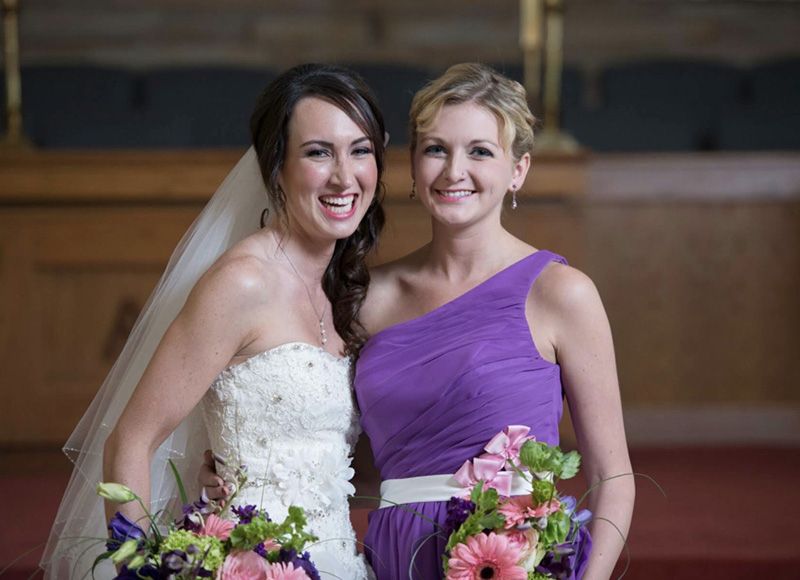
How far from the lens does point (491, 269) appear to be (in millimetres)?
2387

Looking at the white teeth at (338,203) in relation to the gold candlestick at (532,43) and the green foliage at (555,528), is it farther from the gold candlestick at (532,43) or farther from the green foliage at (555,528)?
the gold candlestick at (532,43)

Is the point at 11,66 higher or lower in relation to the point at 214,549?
higher

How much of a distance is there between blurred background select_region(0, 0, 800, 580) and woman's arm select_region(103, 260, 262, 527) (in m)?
1.42

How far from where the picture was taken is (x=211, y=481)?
2283 mm

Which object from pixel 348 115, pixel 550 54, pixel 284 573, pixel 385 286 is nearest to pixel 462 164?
pixel 348 115

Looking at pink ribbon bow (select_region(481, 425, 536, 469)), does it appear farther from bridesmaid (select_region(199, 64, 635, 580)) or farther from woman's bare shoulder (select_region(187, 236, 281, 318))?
woman's bare shoulder (select_region(187, 236, 281, 318))

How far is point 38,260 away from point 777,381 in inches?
139

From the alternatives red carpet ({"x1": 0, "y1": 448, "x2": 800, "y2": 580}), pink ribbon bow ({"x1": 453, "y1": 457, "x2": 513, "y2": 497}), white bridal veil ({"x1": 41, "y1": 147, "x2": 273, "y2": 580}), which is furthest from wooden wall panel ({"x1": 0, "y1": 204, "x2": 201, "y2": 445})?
pink ribbon bow ({"x1": 453, "y1": 457, "x2": 513, "y2": 497})

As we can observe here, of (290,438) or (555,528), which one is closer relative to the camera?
(555,528)

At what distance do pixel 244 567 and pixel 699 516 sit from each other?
253 cm

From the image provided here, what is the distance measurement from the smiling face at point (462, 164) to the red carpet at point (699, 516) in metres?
1.11

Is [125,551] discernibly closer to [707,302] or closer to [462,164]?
[462,164]

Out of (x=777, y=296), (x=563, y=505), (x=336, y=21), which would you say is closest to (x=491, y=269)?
(x=563, y=505)

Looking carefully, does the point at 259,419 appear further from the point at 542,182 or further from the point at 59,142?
the point at 59,142
